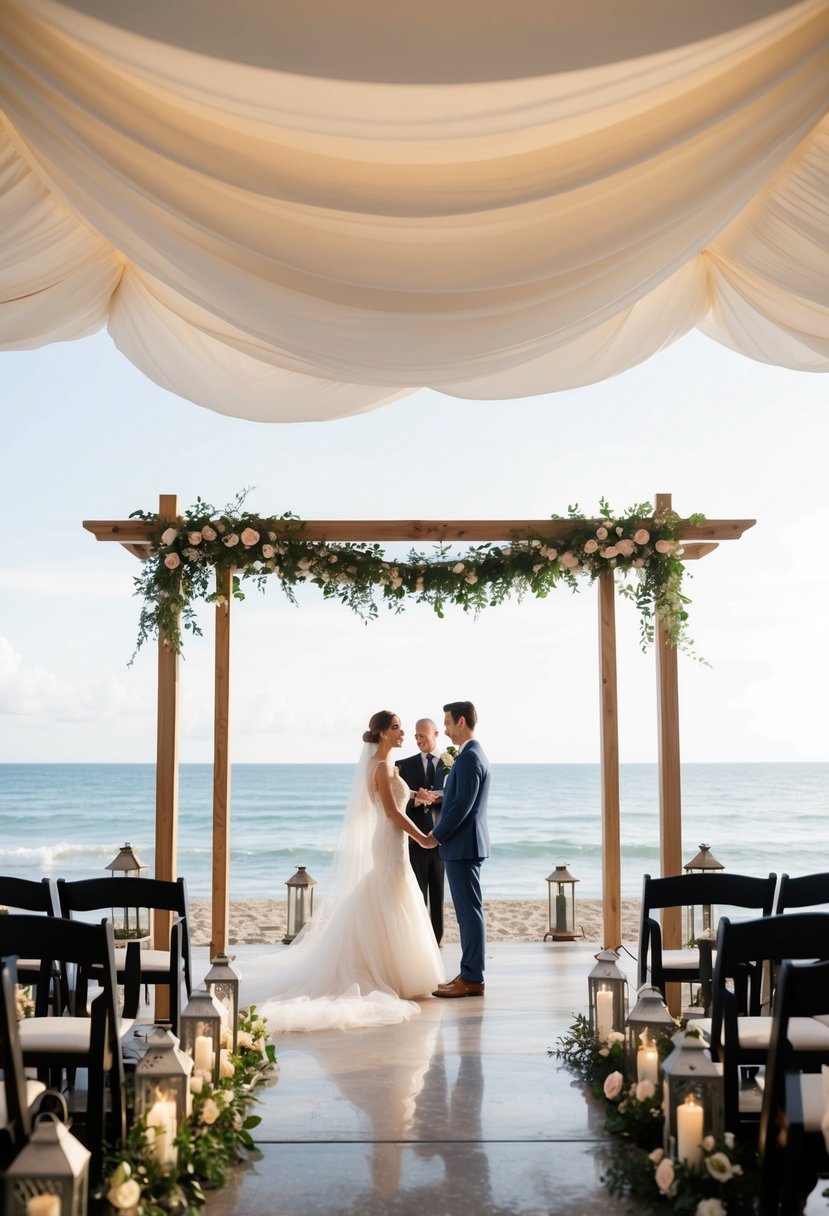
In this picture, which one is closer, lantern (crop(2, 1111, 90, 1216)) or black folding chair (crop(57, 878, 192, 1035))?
lantern (crop(2, 1111, 90, 1216))

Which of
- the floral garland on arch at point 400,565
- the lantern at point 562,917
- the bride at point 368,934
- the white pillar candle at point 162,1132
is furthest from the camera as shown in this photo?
the lantern at point 562,917

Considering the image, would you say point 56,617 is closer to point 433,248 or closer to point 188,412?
point 188,412

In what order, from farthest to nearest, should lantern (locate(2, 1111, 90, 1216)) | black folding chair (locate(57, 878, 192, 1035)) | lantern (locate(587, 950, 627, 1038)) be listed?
lantern (locate(587, 950, 627, 1038)) → black folding chair (locate(57, 878, 192, 1035)) → lantern (locate(2, 1111, 90, 1216))

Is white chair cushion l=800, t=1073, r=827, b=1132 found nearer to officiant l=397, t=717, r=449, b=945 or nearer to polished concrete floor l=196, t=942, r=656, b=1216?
polished concrete floor l=196, t=942, r=656, b=1216

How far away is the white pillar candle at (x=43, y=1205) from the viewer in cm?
237

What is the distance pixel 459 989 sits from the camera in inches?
242

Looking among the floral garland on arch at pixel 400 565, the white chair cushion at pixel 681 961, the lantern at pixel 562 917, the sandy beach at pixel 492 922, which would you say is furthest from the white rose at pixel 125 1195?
the sandy beach at pixel 492 922

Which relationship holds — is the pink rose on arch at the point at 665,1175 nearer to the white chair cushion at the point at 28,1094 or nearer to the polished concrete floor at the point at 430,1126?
the polished concrete floor at the point at 430,1126

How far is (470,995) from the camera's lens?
6.14 m

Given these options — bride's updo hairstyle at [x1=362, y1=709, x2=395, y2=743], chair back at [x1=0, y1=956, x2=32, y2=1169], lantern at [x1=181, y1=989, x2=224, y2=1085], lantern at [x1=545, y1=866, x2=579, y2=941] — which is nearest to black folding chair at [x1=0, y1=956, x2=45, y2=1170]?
chair back at [x1=0, y1=956, x2=32, y2=1169]

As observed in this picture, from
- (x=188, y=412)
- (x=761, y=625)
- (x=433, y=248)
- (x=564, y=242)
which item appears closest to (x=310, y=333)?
(x=433, y=248)

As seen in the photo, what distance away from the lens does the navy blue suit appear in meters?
6.21

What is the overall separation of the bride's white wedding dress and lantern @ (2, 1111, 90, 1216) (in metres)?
3.21

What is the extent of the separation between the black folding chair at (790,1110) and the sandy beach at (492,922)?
6726 mm
